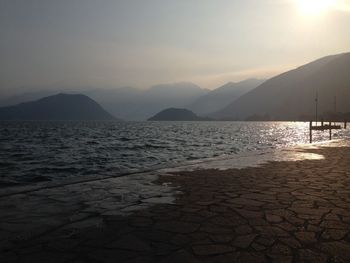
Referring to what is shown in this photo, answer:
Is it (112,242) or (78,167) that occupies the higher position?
(112,242)

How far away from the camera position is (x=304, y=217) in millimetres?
6051

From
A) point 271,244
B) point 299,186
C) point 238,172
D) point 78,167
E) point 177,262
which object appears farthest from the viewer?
point 78,167

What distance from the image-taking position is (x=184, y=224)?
5.77 metres

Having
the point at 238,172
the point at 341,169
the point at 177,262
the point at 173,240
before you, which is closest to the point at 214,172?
the point at 238,172

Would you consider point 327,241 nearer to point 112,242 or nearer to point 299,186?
point 112,242

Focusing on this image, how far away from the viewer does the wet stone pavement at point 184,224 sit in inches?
178

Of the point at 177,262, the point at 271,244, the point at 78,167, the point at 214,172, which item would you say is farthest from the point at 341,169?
the point at 78,167

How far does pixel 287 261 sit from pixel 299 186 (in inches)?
198

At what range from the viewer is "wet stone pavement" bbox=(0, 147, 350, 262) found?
14.9 ft

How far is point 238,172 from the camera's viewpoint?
11766 millimetres

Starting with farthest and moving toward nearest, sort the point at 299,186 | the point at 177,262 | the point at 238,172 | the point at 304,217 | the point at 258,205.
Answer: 1. the point at 238,172
2. the point at 299,186
3. the point at 258,205
4. the point at 304,217
5. the point at 177,262

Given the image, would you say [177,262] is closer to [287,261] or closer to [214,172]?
[287,261]

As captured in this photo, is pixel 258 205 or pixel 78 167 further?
pixel 78 167

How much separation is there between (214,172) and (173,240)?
7008 mm
